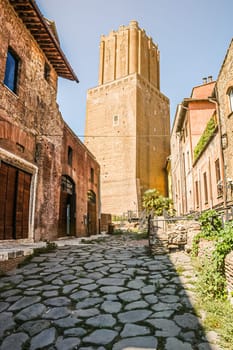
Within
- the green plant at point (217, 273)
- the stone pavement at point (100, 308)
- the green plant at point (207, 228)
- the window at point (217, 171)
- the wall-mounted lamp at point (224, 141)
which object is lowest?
the stone pavement at point (100, 308)

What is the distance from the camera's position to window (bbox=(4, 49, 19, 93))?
730 centimetres

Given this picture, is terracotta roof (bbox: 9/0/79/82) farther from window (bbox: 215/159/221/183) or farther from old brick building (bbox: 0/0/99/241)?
window (bbox: 215/159/221/183)

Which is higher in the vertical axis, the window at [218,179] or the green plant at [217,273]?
the window at [218,179]

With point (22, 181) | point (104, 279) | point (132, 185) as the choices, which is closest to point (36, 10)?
point (22, 181)

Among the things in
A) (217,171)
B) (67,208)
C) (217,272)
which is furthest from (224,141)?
(217,272)

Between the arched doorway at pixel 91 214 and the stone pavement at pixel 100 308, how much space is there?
31.5 ft

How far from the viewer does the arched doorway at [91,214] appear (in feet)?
49.1

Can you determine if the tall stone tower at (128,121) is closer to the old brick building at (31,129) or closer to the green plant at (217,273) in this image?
the old brick building at (31,129)

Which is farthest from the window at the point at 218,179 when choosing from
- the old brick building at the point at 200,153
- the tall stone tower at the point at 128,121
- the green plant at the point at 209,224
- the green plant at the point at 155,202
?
the tall stone tower at the point at 128,121

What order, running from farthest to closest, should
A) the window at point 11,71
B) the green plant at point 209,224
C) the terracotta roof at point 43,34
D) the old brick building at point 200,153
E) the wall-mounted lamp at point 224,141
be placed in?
the old brick building at point 200,153 → the wall-mounted lamp at point 224,141 → the terracotta roof at point 43,34 → the window at point 11,71 → the green plant at point 209,224

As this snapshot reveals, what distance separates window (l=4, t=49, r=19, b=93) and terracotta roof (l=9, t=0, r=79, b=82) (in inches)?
57.2

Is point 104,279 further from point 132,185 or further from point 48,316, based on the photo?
point 132,185

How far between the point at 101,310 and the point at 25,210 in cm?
546

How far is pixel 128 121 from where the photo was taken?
2845 centimetres
